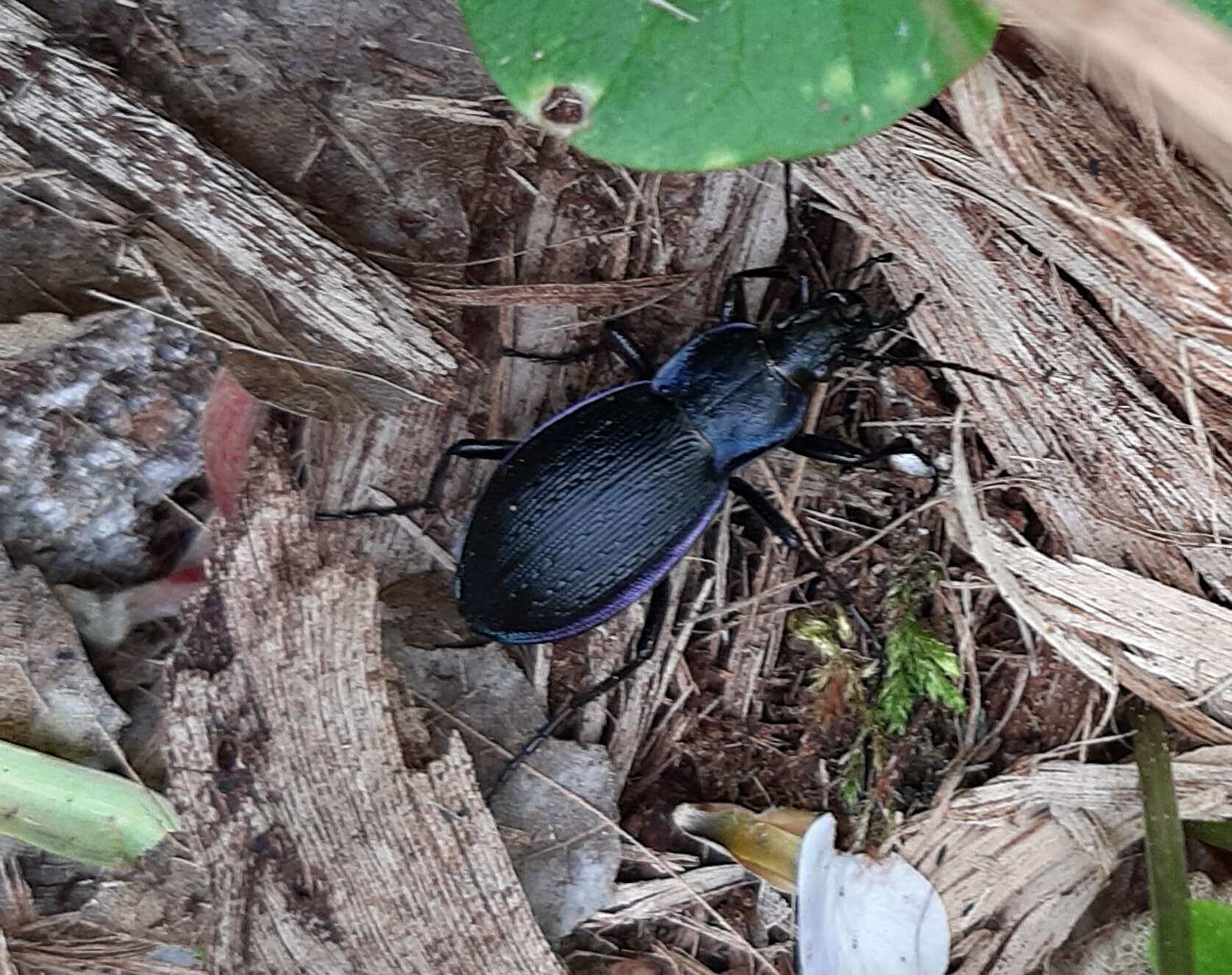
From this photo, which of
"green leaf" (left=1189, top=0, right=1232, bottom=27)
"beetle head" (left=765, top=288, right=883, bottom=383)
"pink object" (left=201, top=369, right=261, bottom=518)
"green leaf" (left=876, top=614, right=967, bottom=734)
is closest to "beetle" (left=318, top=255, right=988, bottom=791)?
"beetle head" (left=765, top=288, right=883, bottom=383)

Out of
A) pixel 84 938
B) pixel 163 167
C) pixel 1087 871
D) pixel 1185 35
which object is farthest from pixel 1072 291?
pixel 84 938

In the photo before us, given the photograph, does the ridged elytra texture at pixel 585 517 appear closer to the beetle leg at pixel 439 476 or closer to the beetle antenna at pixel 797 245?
the beetle leg at pixel 439 476

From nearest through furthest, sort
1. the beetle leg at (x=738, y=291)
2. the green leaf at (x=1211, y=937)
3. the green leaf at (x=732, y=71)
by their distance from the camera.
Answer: the green leaf at (x=732, y=71)
the green leaf at (x=1211, y=937)
the beetle leg at (x=738, y=291)

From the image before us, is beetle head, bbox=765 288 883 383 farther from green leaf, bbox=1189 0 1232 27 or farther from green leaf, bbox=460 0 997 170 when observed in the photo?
green leaf, bbox=1189 0 1232 27

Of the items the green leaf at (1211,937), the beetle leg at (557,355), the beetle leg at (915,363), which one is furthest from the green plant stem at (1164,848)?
the beetle leg at (557,355)

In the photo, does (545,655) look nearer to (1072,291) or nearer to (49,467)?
(49,467)

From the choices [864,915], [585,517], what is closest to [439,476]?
[585,517]
